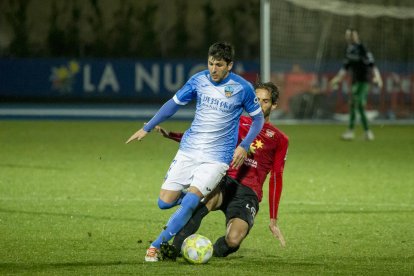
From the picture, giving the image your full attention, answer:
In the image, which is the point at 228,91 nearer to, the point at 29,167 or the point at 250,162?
the point at 250,162

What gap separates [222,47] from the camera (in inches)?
289

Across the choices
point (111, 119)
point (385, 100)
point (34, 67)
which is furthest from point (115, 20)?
point (385, 100)

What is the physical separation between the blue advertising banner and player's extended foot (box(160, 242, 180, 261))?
2124cm

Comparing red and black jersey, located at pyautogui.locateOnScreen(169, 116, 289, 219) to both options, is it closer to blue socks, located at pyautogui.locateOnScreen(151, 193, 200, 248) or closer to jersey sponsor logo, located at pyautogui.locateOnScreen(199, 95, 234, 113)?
jersey sponsor logo, located at pyautogui.locateOnScreen(199, 95, 234, 113)

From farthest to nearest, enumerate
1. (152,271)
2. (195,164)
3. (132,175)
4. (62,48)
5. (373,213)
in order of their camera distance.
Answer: (62,48) → (132,175) → (373,213) → (195,164) → (152,271)

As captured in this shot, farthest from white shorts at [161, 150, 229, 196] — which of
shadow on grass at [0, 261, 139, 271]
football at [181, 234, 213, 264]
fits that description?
shadow on grass at [0, 261, 139, 271]

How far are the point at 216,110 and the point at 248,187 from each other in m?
0.81

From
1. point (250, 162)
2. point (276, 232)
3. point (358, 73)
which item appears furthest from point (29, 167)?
A: point (358, 73)

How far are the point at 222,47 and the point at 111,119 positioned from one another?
16935 millimetres

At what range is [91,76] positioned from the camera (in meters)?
28.6

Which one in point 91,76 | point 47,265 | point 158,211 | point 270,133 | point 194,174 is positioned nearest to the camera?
point 47,265

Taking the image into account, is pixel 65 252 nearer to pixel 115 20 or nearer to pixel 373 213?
pixel 373 213

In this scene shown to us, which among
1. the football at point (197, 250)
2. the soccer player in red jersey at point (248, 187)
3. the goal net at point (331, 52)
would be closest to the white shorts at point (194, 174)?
the soccer player in red jersey at point (248, 187)

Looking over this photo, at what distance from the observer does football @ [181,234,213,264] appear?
23.6 ft
